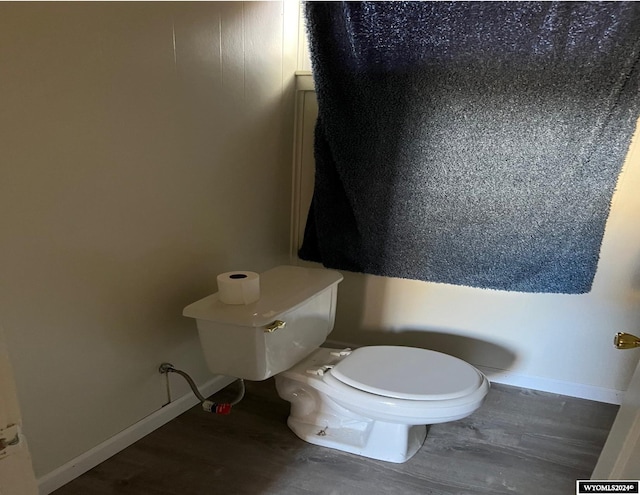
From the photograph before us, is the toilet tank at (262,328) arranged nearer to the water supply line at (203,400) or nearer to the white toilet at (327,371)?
the white toilet at (327,371)

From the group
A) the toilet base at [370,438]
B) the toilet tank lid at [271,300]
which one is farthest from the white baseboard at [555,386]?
the toilet tank lid at [271,300]

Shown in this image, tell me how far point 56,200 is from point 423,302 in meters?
1.48

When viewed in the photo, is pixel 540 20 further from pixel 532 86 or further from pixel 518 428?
pixel 518 428

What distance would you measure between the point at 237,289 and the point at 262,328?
15 cm

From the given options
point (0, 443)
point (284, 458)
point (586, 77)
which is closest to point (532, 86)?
point (586, 77)

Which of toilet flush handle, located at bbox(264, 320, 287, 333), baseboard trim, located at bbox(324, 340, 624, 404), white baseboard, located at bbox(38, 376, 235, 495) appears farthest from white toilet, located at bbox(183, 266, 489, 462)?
baseboard trim, located at bbox(324, 340, 624, 404)

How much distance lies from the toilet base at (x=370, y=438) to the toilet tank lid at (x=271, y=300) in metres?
0.48

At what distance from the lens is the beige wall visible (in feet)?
3.62

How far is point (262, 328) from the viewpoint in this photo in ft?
4.55

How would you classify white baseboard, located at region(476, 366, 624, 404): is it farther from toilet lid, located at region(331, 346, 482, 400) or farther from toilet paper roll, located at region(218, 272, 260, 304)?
toilet paper roll, located at region(218, 272, 260, 304)

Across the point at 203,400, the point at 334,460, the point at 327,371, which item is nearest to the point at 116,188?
the point at 203,400

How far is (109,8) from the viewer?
3.94ft

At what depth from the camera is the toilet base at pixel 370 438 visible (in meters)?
1.53

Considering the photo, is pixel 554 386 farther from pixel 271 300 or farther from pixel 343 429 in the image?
pixel 271 300
